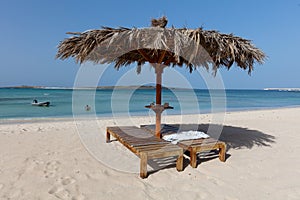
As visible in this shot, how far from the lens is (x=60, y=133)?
20.4 feet

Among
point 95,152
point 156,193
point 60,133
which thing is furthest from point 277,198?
point 60,133

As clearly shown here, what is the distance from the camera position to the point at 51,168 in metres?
3.47

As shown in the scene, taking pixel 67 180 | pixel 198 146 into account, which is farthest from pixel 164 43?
pixel 67 180

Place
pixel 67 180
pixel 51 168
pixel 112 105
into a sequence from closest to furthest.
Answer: pixel 67 180 < pixel 51 168 < pixel 112 105

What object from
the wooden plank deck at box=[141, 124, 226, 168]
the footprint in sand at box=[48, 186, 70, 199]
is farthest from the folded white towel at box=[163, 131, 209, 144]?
the footprint in sand at box=[48, 186, 70, 199]

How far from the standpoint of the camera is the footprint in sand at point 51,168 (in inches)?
127

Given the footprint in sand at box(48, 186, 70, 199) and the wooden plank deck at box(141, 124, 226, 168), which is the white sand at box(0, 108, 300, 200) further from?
the wooden plank deck at box(141, 124, 226, 168)

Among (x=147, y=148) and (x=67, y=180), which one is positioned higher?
(x=147, y=148)

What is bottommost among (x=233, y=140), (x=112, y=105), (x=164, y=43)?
(x=112, y=105)

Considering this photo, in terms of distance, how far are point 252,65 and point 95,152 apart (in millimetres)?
3627

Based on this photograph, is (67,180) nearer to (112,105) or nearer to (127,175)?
(127,175)

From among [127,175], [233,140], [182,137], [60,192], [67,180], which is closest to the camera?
[60,192]

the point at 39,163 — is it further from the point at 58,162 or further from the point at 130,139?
the point at 130,139

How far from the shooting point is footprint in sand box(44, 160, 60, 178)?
3227mm
